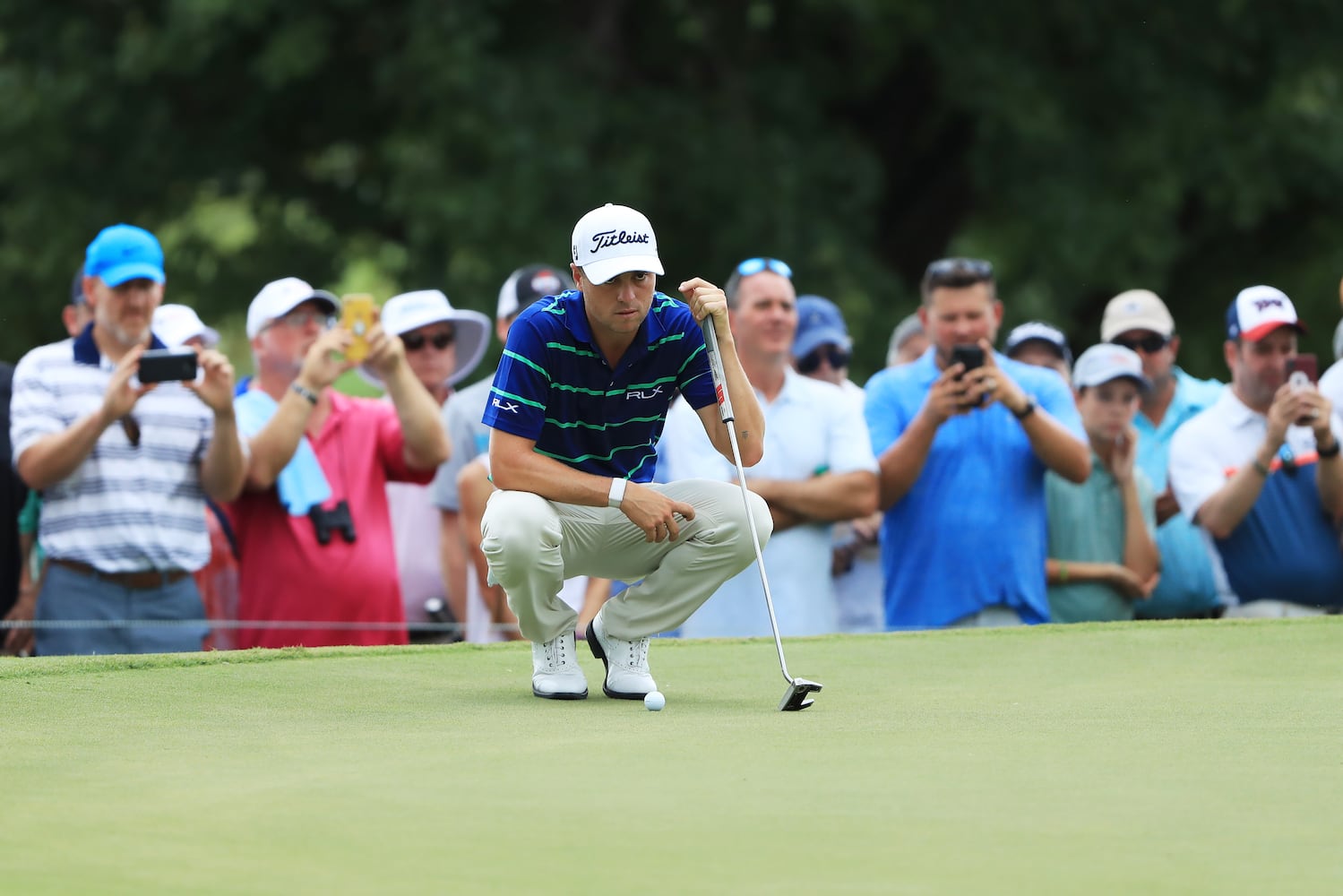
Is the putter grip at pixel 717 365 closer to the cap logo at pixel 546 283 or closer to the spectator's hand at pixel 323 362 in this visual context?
the spectator's hand at pixel 323 362

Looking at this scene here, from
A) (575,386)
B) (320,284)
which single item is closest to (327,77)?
(320,284)

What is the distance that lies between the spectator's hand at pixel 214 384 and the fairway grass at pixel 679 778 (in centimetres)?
118

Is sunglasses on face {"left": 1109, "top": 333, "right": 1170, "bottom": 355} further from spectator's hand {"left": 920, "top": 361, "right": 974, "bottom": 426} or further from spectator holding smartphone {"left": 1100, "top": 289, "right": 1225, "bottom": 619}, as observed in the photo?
spectator's hand {"left": 920, "top": 361, "right": 974, "bottom": 426}

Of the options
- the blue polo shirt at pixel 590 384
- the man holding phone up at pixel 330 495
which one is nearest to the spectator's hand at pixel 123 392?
the man holding phone up at pixel 330 495

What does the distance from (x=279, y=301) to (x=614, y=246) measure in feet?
9.93

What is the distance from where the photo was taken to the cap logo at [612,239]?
520 centimetres

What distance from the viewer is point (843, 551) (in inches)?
323

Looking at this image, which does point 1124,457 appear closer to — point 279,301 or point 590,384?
point 590,384

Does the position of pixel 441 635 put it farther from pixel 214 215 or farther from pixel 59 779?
pixel 214 215

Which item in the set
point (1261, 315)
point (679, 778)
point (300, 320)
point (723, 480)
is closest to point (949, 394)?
point (723, 480)

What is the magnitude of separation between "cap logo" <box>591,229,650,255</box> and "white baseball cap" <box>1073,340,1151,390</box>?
324 centimetres

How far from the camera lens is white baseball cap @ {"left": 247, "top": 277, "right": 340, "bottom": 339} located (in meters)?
7.86

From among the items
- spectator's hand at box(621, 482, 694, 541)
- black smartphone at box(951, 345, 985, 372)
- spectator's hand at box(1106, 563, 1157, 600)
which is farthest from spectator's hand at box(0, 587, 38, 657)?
spectator's hand at box(1106, 563, 1157, 600)

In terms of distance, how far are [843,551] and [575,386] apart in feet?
9.91
